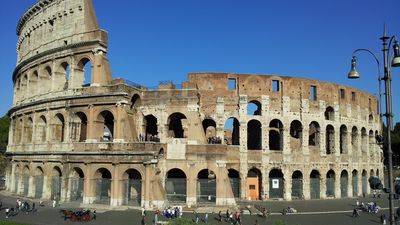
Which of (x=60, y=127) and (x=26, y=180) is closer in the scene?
(x=60, y=127)

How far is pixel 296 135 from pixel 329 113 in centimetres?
384

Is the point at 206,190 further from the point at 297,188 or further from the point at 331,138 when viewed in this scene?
the point at 331,138

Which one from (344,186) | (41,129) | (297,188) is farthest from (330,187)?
(41,129)

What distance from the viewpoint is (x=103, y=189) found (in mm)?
29703

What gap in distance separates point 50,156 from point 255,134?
60.8 feet

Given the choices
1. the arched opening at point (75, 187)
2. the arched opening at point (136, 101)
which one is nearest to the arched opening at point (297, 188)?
the arched opening at point (136, 101)

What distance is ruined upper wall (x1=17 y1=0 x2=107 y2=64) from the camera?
1259 inches

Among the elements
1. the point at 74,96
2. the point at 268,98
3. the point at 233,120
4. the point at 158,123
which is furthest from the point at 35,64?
the point at 268,98

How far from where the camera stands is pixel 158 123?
32281mm

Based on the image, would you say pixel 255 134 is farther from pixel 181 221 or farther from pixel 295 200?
pixel 181 221

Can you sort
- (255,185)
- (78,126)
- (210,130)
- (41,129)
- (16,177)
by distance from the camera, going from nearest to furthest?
(78,126) < (41,129) < (255,185) < (16,177) < (210,130)

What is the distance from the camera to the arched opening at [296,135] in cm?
3622

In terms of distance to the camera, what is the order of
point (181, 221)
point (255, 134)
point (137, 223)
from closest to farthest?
point (181, 221) → point (137, 223) → point (255, 134)

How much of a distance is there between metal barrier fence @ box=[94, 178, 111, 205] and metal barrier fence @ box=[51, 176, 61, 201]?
12.3 ft
